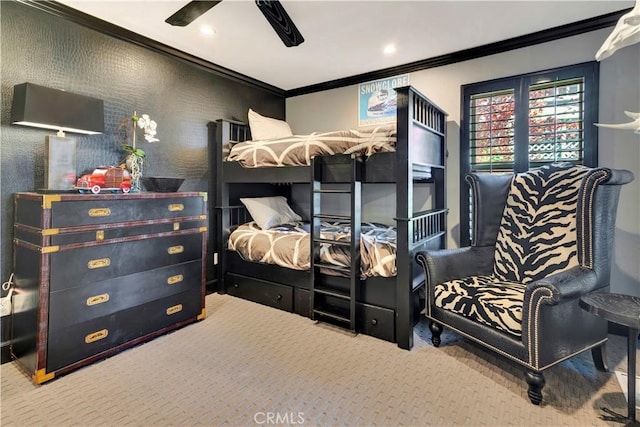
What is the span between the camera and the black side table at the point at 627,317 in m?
1.41

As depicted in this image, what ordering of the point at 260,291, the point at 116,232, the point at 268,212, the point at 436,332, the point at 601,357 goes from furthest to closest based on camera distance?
1. the point at 268,212
2. the point at 260,291
3. the point at 436,332
4. the point at 116,232
5. the point at 601,357

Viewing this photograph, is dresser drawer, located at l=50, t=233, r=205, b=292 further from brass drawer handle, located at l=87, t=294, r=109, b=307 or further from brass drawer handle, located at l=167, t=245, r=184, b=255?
brass drawer handle, located at l=87, t=294, r=109, b=307

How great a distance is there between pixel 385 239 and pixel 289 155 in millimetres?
1142

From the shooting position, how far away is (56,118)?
7.13 feet

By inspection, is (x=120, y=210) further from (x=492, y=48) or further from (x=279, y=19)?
(x=492, y=48)

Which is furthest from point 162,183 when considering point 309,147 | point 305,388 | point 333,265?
point 305,388

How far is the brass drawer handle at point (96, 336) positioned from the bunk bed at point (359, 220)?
4.43 feet

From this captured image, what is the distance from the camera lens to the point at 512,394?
1757mm

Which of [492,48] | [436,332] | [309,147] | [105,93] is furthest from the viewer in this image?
[492,48]

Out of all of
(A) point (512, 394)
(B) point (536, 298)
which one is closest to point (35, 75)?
(B) point (536, 298)

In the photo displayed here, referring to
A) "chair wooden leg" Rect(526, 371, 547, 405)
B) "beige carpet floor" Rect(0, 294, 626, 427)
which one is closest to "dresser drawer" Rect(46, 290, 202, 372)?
"beige carpet floor" Rect(0, 294, 626, 427)

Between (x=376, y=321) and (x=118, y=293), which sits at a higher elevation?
(x=118, y=293)

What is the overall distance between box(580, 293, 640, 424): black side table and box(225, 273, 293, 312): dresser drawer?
2.14 m

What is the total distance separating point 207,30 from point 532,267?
10.3 ft
